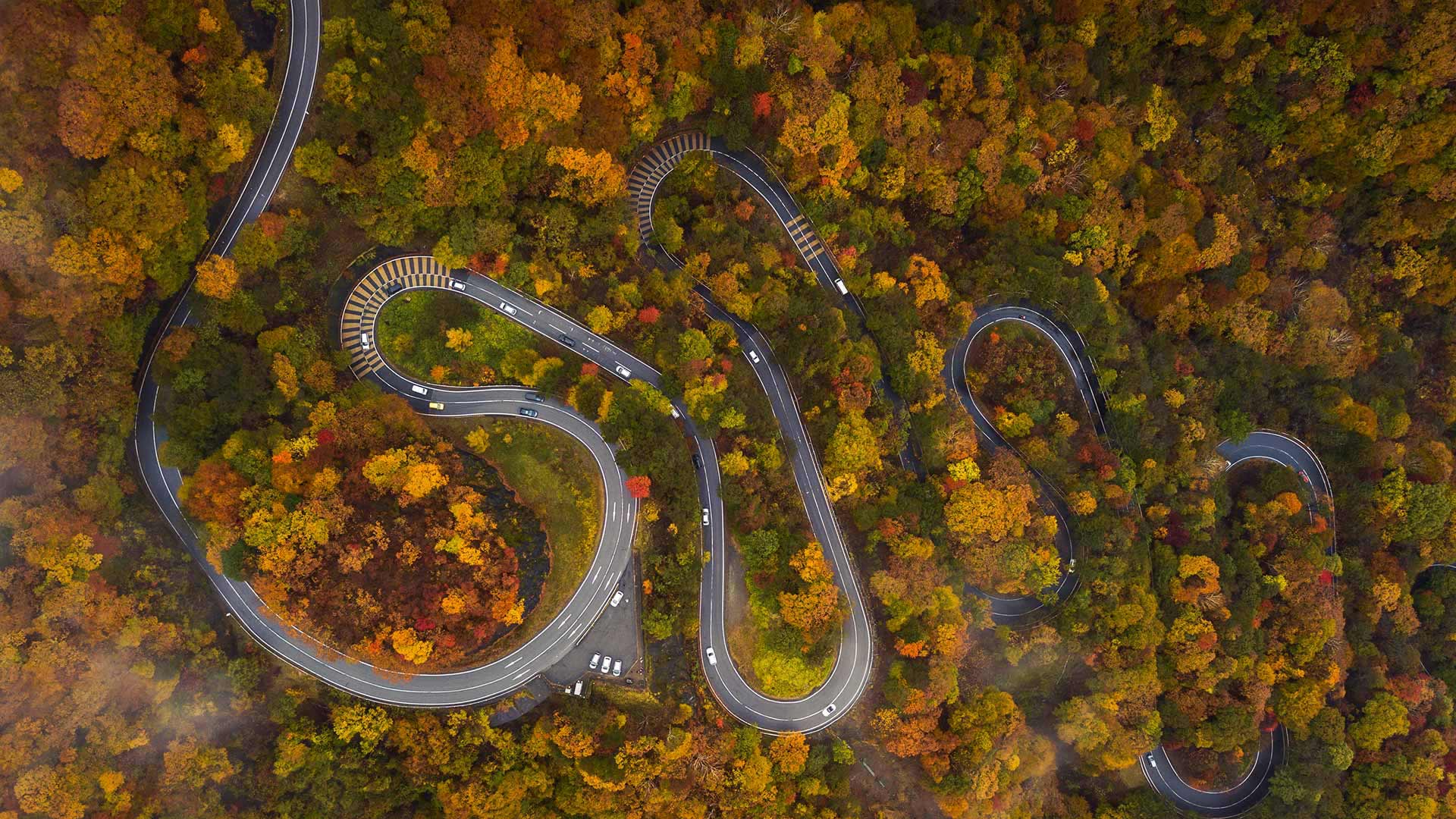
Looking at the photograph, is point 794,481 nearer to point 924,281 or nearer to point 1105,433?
point 924,281

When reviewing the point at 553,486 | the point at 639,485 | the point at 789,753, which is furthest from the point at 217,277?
the point at 789,753

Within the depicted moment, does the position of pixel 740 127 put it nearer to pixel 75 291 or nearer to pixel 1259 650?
pixel 75 291

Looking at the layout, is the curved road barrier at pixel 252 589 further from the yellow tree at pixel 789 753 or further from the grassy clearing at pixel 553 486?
the yellow tree at pixel 789 753

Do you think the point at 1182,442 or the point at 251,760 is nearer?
the point at 251,760

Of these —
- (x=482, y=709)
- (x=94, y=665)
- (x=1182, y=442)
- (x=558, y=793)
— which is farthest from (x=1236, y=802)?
(x=94, y=665)

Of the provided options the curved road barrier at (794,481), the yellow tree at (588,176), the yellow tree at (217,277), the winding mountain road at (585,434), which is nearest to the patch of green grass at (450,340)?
the winding mountain road at (585,434)
